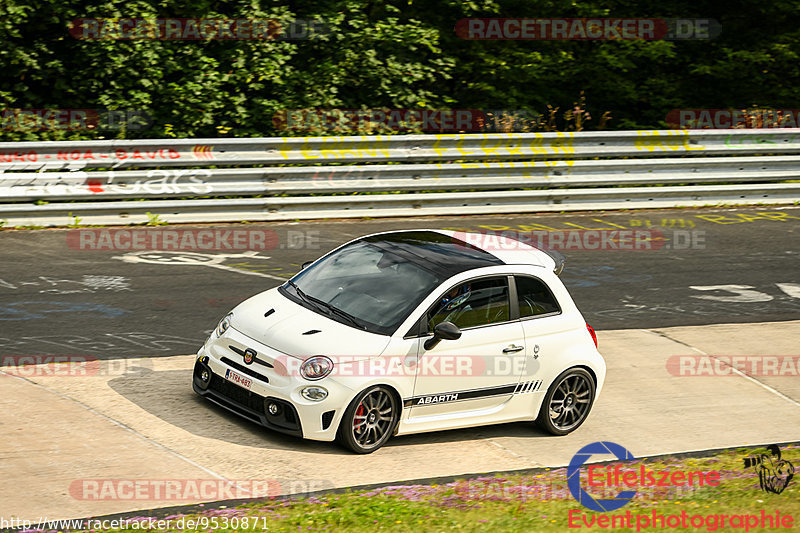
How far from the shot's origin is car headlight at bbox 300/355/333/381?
7879 mm

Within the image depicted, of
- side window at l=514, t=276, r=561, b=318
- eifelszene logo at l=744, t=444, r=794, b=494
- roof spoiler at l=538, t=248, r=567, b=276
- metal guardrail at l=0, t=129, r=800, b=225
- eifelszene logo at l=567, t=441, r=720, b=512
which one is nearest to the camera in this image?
eifelszene logo at l=567, t=441, r=720, b=512

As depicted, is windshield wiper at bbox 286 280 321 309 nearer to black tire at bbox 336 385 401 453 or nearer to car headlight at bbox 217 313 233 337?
car headlight at bbox 217 313 233 337

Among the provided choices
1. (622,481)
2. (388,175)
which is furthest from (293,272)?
(622,481)

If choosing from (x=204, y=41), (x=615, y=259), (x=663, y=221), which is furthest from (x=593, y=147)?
(x=204, y=41)

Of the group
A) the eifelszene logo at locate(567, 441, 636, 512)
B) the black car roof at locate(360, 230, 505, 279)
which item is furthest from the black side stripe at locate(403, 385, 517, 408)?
the black car roof at locate(360, 230, 505, 279)

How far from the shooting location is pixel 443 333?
27.0 feet

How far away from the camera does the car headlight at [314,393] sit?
7840 mm

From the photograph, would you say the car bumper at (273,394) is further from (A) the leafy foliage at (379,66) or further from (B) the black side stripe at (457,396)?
(A) the leafy foliage at (379,66)

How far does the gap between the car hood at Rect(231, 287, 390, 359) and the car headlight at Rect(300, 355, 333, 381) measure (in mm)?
53

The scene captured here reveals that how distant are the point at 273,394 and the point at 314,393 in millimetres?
356

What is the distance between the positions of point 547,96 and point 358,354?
564 inches

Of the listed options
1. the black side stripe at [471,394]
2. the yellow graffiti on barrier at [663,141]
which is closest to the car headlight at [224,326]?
the black side stripe at [471,394]

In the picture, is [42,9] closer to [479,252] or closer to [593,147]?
[593,147]

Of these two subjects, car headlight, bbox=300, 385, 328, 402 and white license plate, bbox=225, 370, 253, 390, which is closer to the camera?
car headlight, bbox=300, 385, 328, 402
